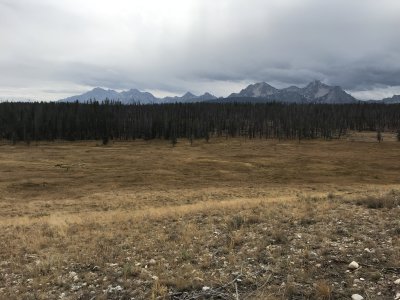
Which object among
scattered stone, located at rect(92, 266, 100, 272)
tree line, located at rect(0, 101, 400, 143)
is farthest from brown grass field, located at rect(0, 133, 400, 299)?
tree line, located at rect(0, 101, 400, 143)

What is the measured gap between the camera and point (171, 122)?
142 meters

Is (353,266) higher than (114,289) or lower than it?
higher

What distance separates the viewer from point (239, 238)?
11195mm

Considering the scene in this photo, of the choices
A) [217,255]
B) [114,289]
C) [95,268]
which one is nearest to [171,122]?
[217,255]

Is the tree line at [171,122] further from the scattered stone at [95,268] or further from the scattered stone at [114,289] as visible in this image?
the scattered stone at [114,289]

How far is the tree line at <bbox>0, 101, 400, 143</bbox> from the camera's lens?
13550cm

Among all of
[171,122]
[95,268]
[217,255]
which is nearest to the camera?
[95,268]

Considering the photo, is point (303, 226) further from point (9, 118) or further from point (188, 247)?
point (9, 118)

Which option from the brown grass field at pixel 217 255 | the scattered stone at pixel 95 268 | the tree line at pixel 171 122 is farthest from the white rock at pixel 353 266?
the tree line at pixel 171 122

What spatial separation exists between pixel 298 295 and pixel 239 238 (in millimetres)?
3871

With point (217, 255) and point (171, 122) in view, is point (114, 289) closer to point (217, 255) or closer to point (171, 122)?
point (217, 255)

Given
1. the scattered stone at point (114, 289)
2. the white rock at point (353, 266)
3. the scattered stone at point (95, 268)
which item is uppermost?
the white rock at point (353, 266)

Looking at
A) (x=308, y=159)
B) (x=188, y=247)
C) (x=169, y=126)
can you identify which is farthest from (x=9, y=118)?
(x=188, y=247)

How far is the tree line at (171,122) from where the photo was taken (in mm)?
135500
